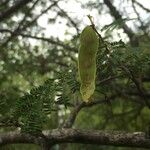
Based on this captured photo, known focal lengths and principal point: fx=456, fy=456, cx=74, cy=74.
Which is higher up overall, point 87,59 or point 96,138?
point 87,59

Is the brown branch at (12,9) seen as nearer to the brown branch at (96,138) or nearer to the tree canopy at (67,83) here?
the tree canopy at (67,83)

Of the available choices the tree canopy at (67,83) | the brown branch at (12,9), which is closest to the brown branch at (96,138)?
the tree canopy at (67,83)

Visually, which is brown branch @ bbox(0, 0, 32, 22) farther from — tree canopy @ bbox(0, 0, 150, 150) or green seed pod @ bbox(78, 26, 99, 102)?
green seed pod @ bbox(78, 26, 99, 102)

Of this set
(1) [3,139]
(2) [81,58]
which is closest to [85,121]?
(1) [3,139]

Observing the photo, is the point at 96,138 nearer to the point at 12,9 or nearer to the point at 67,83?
the point at 67,83

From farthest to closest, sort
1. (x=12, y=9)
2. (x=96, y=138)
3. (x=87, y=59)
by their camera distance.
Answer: (x=12, y=9) → (x=96, y=138) → (x=87, y=59)

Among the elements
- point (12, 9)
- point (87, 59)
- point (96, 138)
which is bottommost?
point (96, 138)

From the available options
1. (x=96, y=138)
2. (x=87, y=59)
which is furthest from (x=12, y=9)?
(x=87, y=59)

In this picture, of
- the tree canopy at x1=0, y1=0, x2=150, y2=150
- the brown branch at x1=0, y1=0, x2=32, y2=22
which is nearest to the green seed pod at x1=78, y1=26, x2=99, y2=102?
the tree canopy at x1=0, y1=0, x2=150, y2=150
